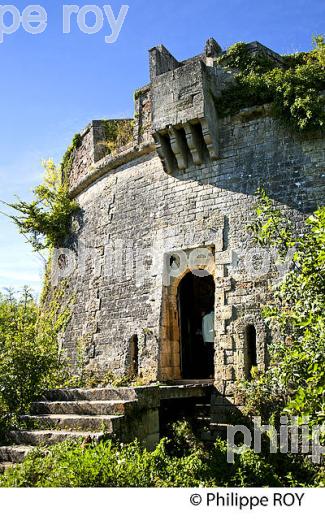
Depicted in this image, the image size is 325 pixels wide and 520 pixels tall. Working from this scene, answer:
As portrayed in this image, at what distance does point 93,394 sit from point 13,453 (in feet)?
4.94

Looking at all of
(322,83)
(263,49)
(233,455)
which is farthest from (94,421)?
(263,49)

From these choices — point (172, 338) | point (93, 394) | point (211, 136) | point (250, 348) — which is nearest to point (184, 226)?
point (211, 136)

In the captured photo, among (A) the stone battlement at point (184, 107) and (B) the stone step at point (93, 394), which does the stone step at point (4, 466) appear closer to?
(B) the stone step at point (93, 394)

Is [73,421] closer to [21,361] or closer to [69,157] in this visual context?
[21,361]

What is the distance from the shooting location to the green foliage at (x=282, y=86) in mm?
8836

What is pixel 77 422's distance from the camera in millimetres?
6332

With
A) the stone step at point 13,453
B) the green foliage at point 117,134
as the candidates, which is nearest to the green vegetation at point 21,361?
the stone step at point 13,453

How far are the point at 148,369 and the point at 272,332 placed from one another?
257 cm

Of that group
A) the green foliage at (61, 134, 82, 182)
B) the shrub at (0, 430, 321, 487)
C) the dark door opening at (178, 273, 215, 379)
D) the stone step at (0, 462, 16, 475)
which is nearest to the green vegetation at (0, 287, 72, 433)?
the stone step at (0, 462, 16, 475)

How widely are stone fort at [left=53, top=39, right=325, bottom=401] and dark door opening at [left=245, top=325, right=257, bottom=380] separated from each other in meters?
0.02

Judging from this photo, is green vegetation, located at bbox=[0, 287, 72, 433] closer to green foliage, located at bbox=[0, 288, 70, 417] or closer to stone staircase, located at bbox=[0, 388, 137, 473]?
green foliage, located at bbox=[0, 288, 70, 417]

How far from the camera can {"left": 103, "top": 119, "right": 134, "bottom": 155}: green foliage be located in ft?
40.4

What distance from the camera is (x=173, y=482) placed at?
214 inches
